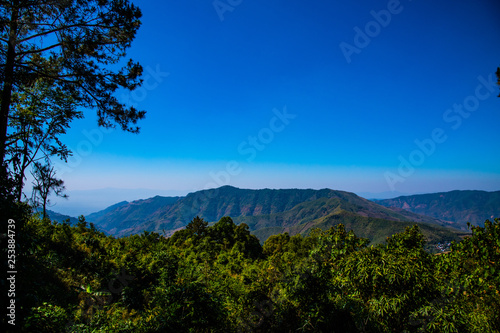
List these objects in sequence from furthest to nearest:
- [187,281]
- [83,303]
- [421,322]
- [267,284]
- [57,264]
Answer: [57,264], [83,303], [267,284], [187,281], [421,322]

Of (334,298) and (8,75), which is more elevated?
(8,75)

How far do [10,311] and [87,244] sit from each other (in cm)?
1355

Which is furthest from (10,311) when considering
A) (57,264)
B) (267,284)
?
(57,264)

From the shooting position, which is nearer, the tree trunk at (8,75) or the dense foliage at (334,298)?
the dense foliage at (334,298)

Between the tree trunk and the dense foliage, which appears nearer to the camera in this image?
the dense foliage

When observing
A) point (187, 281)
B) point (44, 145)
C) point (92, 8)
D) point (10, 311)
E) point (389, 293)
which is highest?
point (92, 8)

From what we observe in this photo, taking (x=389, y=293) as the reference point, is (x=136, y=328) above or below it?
below

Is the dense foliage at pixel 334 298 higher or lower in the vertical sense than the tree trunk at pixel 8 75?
lower

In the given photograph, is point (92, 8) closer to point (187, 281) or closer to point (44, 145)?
point (44, 145)

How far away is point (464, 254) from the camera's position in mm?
5684

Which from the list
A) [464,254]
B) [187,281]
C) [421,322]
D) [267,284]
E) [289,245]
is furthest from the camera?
[289,245]

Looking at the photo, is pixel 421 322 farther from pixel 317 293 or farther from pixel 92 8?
pixel 92 8

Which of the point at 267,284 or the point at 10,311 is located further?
the point at 267,284

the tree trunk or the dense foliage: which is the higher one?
the tree trunk
